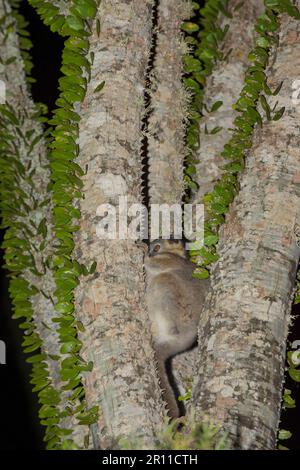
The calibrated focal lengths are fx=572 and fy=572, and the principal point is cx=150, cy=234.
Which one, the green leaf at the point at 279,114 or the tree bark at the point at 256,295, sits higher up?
the green leaf at the point at 279,114

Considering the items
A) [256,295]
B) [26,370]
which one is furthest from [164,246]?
[26,370]

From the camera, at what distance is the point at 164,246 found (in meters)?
4.96

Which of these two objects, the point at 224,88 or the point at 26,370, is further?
the point at 26,370

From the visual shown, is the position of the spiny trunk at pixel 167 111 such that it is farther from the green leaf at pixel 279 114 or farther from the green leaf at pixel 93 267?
the green leaf at pixel 93 267

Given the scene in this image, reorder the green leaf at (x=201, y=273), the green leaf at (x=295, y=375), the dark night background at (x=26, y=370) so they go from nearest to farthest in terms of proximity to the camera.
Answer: the green leaf at (x=295, y=375) < the green leaf at (x=201, y=273) < the dark night background at (x=26, y=370)

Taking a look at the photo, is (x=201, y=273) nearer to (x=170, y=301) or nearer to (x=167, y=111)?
(x=170, y=301)

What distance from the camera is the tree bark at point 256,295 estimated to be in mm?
3424

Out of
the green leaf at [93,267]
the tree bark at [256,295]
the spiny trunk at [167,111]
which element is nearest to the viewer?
the tree bark at [256,295]

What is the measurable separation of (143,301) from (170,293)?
0.99 metres

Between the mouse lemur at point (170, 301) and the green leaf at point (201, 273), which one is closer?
the green leaf at point (201, 273)

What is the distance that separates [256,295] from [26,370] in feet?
34.1

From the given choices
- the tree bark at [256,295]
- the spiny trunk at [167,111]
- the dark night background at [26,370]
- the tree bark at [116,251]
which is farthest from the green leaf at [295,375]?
the dark night background at [26,370]

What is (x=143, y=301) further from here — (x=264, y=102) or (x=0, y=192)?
(x=0, y=192)
